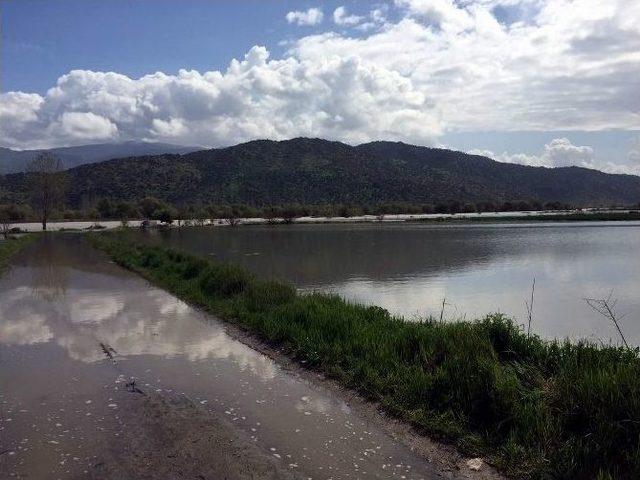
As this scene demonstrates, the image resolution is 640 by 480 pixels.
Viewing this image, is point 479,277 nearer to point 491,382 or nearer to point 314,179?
point 491,382

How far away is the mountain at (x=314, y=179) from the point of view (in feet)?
339

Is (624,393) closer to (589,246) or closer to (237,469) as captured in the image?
(237,469)

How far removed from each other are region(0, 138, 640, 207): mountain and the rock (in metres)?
96.8

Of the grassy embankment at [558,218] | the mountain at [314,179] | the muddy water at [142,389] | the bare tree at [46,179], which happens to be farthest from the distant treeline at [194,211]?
the muddy water at [142,389]

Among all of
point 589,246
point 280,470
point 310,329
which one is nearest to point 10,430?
point 280,470

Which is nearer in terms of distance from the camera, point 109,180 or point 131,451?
point 131,451

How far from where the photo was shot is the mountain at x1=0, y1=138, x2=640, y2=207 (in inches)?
4070

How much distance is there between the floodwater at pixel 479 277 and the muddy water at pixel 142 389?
5335 millimetres

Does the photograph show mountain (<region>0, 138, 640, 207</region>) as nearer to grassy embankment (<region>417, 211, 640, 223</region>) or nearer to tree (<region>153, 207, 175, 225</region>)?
tree (<region>153, 207, 175, 225</region>)

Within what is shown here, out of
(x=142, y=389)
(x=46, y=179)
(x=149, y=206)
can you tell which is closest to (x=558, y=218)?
(x=149, y=206)

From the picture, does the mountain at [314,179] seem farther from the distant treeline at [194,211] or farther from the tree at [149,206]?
the tree at [149,206]

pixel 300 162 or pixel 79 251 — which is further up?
pixel 300 162

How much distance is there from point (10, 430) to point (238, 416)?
2.56m

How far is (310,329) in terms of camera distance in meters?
9.91
